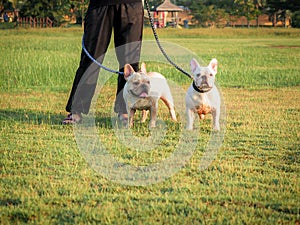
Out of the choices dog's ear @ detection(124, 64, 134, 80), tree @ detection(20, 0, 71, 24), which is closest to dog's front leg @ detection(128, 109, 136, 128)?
dog's ear @ detection(124, 64, 134, 80)

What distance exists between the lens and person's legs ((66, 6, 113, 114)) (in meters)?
6.43

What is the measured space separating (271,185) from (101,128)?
7.83 ft

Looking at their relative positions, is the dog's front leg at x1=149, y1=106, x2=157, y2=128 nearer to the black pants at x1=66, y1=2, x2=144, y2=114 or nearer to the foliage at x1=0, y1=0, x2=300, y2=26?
the black pants at x1=66, y1=2, x2=144, y2=114

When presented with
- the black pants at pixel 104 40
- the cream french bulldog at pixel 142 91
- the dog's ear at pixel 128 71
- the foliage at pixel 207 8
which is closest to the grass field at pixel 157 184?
the cream french bulldog at pixel 142 91

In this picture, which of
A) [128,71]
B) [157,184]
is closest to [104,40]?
[128,71]

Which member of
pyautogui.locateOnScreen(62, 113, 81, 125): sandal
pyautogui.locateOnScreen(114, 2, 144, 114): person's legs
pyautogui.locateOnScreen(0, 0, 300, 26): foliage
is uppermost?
pyautogui.locateOnScreen(114, 2, 144, 114): person's legs

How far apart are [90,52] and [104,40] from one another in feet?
0.62

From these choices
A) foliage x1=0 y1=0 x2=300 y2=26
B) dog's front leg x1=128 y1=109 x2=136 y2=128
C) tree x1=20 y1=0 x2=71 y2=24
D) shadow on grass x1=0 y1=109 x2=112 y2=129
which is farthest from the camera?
tree x1=20 y1=0 x2=71 y2=24

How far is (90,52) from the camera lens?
21.4 feet

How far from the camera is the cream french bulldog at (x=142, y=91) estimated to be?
5.97 metres

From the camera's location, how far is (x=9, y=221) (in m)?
3.56

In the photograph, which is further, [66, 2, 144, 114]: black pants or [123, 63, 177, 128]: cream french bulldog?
[66, 2, 144, 114]: black pants

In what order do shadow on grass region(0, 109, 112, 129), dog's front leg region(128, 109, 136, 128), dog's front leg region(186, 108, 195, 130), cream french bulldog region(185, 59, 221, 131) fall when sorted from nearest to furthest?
1. cream french bulldog region(185, 59, 221, 131)
2. dog's front leg region(186, 108, 195, 130)
3. dog's front leg region(128, 109, 136, 128)
4. shadow on grass region(0, 109, 112, 129)

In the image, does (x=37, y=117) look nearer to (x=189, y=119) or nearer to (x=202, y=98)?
(x=189, y=119)
